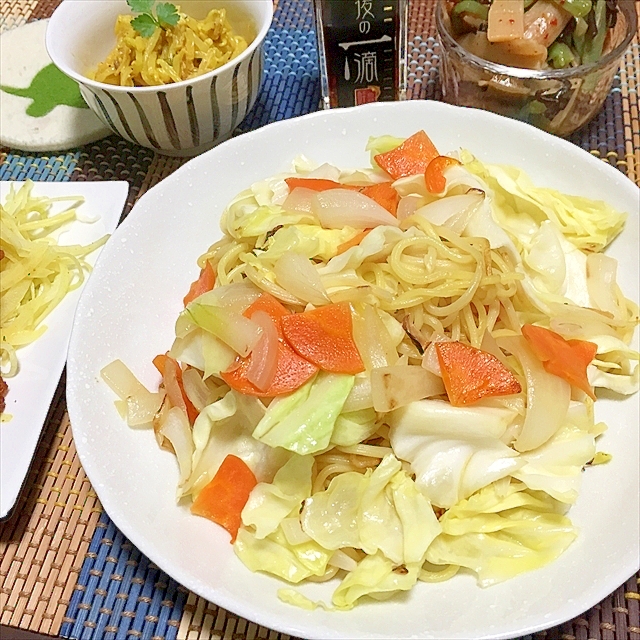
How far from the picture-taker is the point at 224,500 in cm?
124

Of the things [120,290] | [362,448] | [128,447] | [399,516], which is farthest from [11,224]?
[399,516]

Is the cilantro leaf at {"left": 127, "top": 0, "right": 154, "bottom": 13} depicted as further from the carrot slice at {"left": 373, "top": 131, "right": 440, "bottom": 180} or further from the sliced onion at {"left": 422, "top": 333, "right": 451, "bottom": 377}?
the sliced onion at {"left": 422, "top": 333, "right": 451, "bottom": 377}

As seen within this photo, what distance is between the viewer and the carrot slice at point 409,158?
1.54 metres

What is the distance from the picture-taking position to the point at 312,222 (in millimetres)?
1468

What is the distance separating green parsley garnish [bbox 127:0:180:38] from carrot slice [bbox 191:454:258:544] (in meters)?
1.31

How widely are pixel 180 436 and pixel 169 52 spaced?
118 cm

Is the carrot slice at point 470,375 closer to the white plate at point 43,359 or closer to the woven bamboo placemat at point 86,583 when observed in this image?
the woven bamboo placemat at point 86,583

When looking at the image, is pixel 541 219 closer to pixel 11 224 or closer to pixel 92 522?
pixel 92 522

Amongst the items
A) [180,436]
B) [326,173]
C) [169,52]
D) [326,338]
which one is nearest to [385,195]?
[326,173]

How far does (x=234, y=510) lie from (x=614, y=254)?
41.4 inches

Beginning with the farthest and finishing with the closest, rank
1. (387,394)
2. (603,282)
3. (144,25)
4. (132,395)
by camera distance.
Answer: (144,25), (603,282), (132,395), (387,394)

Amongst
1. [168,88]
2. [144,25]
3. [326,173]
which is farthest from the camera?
[144,25]

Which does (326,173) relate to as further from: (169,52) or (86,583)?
(86,583)

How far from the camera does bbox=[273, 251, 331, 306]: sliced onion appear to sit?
1.27 m
